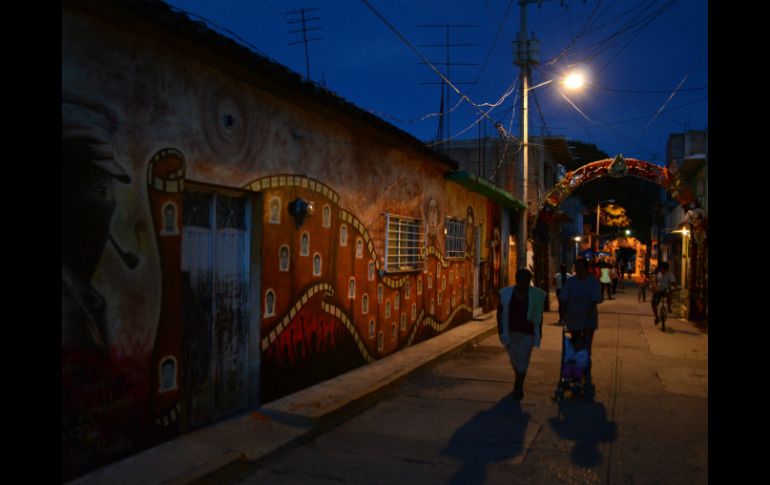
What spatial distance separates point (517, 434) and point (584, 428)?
81 cm

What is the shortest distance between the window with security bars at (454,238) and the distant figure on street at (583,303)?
18.4 feet

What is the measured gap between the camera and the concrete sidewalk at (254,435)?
15.3 ft

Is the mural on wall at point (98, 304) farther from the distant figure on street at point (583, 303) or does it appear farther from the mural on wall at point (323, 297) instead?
the distant figure on street at point (583, 303)

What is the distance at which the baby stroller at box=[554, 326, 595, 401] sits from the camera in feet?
25.7

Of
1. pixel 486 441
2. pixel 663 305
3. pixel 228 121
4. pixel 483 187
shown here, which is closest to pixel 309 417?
pixel 486 441

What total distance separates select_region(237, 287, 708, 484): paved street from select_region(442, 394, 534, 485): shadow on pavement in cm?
1

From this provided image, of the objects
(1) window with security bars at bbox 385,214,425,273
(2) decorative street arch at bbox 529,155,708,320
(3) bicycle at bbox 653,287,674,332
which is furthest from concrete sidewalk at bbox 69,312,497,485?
(2) decorative street arch at bbox 529,155,708,320

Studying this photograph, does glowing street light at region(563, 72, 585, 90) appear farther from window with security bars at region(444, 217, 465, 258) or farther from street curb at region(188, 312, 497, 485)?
street curb at region(188, 312, 497, 485)

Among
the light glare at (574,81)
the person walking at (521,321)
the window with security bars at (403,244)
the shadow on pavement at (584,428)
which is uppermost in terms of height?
the light glare at (574,81)

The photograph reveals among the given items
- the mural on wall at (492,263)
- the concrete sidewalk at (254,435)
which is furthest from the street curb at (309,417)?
the mural on wall at (492,263)

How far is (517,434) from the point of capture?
6328mm

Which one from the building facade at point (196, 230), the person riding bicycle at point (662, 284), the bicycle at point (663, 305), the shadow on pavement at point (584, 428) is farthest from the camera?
the person riding bicycle at point (662, 284)
